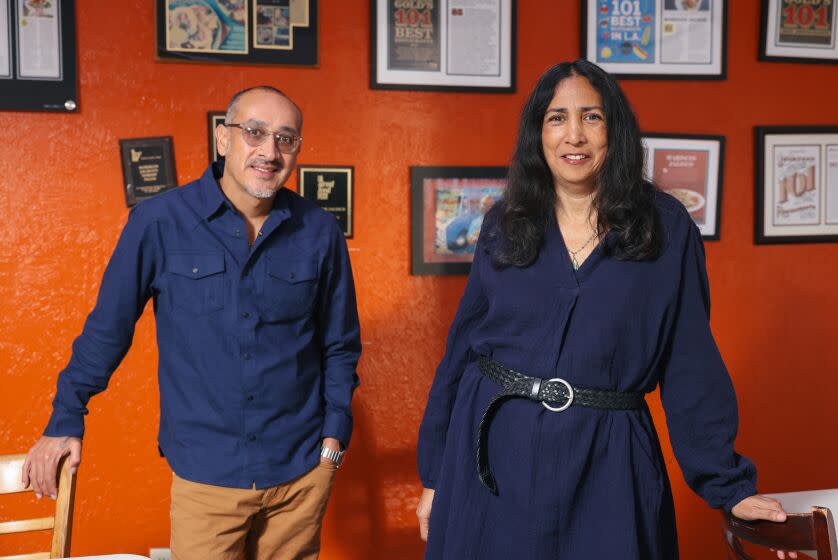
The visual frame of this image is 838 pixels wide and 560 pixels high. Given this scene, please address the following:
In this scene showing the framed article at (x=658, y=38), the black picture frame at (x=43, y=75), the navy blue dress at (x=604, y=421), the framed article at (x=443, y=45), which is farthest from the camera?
the framed article at (x=658, y=38)

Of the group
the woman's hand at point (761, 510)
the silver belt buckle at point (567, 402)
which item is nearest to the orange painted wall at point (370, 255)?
the silver belt buckle at point (567, 402)

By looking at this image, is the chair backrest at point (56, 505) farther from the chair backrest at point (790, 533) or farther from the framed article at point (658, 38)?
the framed article at point (658, 38)

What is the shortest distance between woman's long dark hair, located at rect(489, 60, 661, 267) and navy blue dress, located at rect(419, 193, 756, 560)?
1.4 inches

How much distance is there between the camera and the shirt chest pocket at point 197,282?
1960 millimetres

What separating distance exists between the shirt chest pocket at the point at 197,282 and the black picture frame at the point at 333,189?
2.63 ft

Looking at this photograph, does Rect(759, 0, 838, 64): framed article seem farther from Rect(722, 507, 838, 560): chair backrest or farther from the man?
Rect(722, 507, 838, 560): chair backrest

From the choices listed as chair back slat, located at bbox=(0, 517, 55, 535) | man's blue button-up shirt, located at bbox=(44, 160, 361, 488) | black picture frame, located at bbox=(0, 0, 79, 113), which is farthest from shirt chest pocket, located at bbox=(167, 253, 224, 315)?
black picture frame, located at bbox=(0, 0, 79, 113)

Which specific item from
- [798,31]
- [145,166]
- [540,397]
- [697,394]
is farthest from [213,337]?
[798,31]

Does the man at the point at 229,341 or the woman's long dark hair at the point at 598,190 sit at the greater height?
the woman's long dark hair at the point at 598,190

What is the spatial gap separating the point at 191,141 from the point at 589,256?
1541mm

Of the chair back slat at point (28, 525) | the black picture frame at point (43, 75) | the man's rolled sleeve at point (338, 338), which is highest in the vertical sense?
→ the black picture frame at point (43, 75)

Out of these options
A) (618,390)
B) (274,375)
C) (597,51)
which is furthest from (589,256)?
(597,51)

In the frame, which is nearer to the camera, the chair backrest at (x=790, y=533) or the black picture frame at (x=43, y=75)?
the chair backrest at (x=790, y=533)

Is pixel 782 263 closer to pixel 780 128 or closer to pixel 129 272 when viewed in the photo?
pixel 780 128
